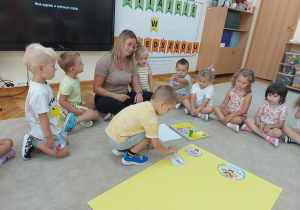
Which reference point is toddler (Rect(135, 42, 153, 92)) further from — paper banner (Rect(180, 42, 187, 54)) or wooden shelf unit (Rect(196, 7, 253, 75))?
wooden shelf unit (Rect(196, 7, 253, 75))

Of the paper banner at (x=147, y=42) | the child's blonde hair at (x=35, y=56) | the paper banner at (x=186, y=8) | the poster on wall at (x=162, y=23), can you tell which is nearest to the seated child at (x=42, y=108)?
the child's blonde hair at (x=35, y=56)

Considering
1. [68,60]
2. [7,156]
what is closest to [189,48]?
[68,60]

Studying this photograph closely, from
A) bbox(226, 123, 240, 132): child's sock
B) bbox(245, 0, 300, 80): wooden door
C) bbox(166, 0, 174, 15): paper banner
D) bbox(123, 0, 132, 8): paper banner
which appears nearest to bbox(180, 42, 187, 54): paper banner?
bbox(166, 0, 174, 15): paper banner

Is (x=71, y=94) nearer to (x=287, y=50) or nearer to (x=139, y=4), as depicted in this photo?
(x=139, y=4)

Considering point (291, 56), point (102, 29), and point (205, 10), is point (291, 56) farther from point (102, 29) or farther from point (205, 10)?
point (102, 29)

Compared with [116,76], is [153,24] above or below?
above

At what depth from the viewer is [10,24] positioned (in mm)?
2062

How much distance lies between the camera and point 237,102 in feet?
6.46

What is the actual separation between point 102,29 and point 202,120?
165 centimetres

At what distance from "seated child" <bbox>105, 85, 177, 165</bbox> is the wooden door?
12.6 feet

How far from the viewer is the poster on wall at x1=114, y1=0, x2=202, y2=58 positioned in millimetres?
2852

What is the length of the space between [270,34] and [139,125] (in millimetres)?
4101


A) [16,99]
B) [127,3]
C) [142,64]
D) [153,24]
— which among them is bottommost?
[16,99]

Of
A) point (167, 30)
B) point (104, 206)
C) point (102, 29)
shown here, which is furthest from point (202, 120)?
point (167, 30)
